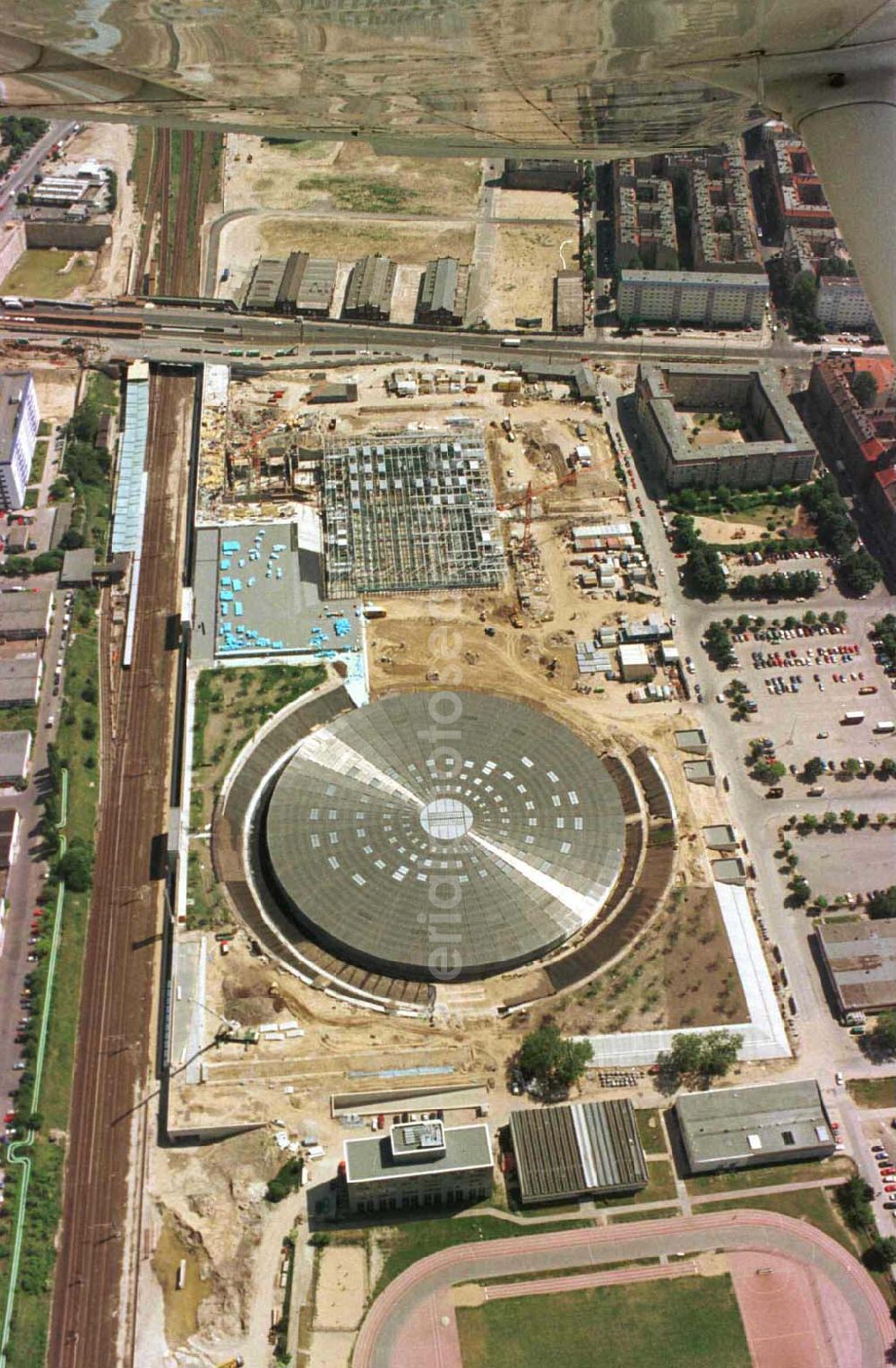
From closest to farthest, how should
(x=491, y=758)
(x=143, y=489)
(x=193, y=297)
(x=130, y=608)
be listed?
1. (x=491, y=758)
2. (x=130, y=608)
3. (x=143, y=489)
4. (x=193, y=297)

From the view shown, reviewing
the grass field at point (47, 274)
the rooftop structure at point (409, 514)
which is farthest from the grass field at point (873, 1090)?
the grass field at point (47, 274)

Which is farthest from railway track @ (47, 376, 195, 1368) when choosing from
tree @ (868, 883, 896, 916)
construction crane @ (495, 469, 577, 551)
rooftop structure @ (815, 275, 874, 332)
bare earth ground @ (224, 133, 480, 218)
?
rooftop structure @ (815, 275, 874, 332)

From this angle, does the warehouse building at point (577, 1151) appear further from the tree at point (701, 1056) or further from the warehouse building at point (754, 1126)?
the tree at point (701, 1056)

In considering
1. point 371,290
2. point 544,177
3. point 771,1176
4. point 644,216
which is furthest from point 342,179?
point 771,1176

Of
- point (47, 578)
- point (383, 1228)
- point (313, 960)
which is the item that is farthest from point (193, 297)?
point (383, 1228)

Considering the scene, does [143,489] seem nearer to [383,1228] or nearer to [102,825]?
[102,825]

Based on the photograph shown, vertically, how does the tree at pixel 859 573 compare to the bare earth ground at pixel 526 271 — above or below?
below

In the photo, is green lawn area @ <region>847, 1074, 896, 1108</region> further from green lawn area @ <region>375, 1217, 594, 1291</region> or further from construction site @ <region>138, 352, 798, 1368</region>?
green lawn area @ <region>375, 1217, 594, 1291</region>
